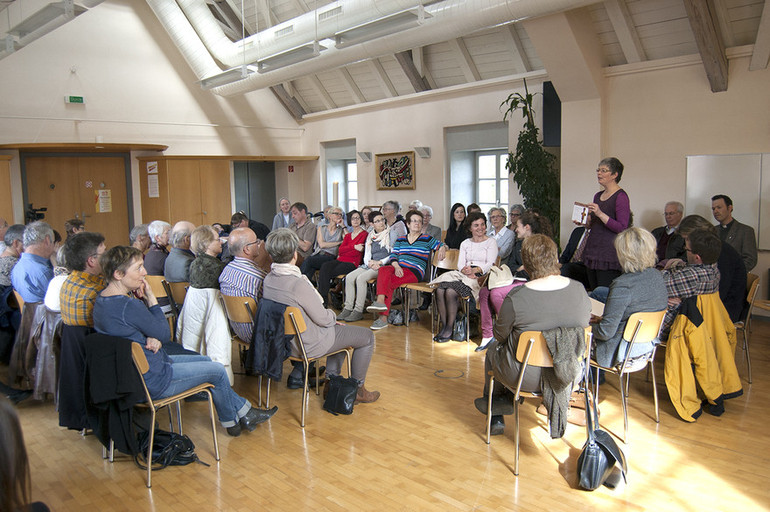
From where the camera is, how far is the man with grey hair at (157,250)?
524cm

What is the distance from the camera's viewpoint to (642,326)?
11.9 feet

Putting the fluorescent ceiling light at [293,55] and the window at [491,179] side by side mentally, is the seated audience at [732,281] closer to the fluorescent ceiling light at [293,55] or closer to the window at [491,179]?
the fluorescent ceiling light at [293,55]

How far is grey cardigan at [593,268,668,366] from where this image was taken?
3.69 metres

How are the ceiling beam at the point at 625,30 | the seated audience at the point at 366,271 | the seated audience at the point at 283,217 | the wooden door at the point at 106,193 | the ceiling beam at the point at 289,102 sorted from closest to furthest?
the ceiling beam at the point at 625,30, the seated audience at the point at 366,271, the seated audience at the point at 283,217, the wooden door at the point at 106,193, the ceiling beam at the point at 289,102

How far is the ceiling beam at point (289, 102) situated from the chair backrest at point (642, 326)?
9960 mm

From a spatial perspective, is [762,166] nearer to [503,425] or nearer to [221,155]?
[503,425]

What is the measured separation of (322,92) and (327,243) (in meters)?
4.74

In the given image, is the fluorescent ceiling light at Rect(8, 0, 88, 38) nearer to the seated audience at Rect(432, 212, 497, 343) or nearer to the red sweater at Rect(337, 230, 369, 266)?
the red sweater at Rect(337, 230, 369, 266)

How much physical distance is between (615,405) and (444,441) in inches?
Result: 54.8

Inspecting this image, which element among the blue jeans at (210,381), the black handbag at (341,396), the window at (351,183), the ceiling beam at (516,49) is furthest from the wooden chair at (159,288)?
the window at (351,183)

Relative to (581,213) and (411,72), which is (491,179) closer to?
(411,72)

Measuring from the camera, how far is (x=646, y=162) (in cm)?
707

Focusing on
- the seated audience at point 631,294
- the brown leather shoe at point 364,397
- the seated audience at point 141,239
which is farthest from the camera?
the seated audience at point 141,239

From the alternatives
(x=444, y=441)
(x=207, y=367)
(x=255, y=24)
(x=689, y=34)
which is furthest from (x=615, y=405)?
(x=255, y=24)
